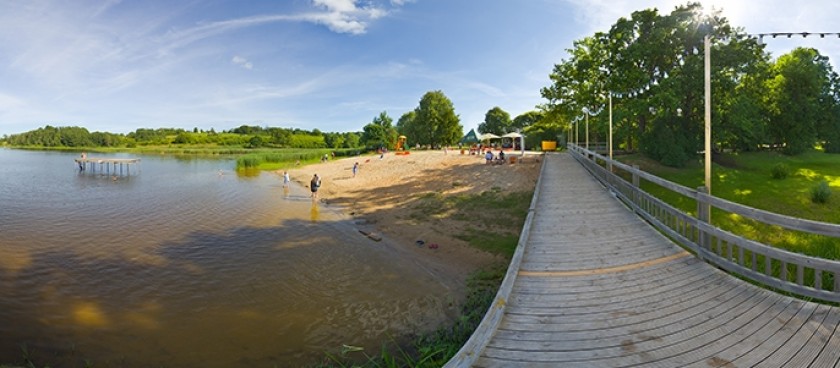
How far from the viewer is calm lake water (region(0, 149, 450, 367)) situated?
6.60 metres

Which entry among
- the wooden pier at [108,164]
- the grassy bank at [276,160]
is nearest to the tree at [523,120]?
the grassy bank at [276,160]

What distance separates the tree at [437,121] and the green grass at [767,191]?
3389cm

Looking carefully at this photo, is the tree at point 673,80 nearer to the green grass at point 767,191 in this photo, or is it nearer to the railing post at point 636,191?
the green grass at point 767,191

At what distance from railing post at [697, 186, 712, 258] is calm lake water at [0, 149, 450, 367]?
16.0 ft

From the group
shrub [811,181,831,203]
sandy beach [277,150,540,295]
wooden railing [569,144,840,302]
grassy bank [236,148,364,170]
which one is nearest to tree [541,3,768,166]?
shrub [811,181,831,203]

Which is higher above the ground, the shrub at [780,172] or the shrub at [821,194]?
the shrub at [780,172]

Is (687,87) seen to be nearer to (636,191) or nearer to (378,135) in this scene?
(636,191)

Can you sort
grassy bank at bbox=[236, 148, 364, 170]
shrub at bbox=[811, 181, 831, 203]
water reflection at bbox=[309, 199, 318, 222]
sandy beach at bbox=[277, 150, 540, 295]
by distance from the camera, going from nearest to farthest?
sandy beach at bbox=[277, 150, 540, 295] < shrub at bbox=[811, 181, 831, 203] < water reflection at bbox=[309, 199, 318, 222] < grassy bank at bbox=[236, 148, 364, 170]

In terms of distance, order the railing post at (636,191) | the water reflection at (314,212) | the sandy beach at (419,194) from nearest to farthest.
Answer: the railing post at (636,191) < the sandy beach at (419,194) < the water reflection at (314,212)

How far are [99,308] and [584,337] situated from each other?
9844 millimetres

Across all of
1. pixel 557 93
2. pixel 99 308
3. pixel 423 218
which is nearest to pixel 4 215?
pixel 99 308

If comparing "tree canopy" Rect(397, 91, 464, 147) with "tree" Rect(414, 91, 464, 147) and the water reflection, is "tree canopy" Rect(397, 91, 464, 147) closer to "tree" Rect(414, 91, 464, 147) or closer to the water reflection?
"tree" Rect(414, 91, 464, 147)

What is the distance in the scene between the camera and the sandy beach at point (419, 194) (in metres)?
11.2

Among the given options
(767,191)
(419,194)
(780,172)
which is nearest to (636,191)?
(419,194)
